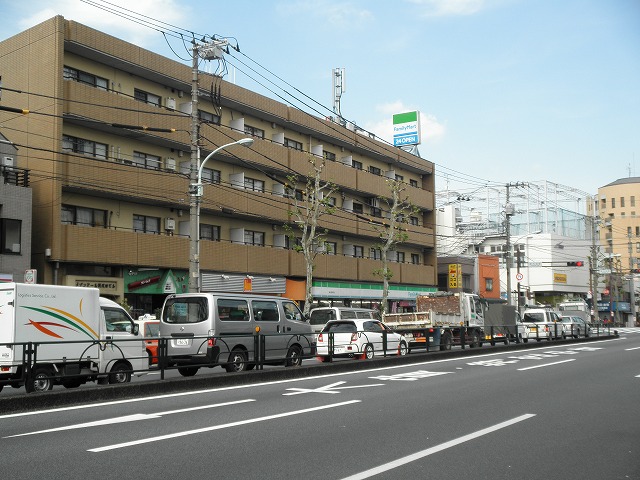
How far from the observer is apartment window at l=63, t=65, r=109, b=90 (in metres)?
30.3

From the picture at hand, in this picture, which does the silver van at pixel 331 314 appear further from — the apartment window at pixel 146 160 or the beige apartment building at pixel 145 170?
the apartment window at pixel 146 160

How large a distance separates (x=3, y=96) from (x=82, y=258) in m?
8.30

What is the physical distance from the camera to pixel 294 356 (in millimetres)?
17562

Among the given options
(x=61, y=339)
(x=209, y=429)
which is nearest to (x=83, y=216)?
(x=61, y=339)

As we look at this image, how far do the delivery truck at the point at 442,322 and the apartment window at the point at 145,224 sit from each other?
40.9ft

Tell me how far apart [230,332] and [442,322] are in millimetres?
12941

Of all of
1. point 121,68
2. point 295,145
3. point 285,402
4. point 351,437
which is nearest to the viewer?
point 351,437

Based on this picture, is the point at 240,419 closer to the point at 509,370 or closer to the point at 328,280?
the point at 509,370

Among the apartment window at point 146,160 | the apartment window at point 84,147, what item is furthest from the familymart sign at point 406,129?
the apartment window at point 84,147

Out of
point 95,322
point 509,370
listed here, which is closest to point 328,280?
point 509,370

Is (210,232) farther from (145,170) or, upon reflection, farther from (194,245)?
(194,245)

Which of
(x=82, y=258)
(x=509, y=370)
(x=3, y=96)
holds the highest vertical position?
(x=3, y=96)

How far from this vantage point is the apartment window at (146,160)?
3316 cm

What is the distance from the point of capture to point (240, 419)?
32.4 ft
